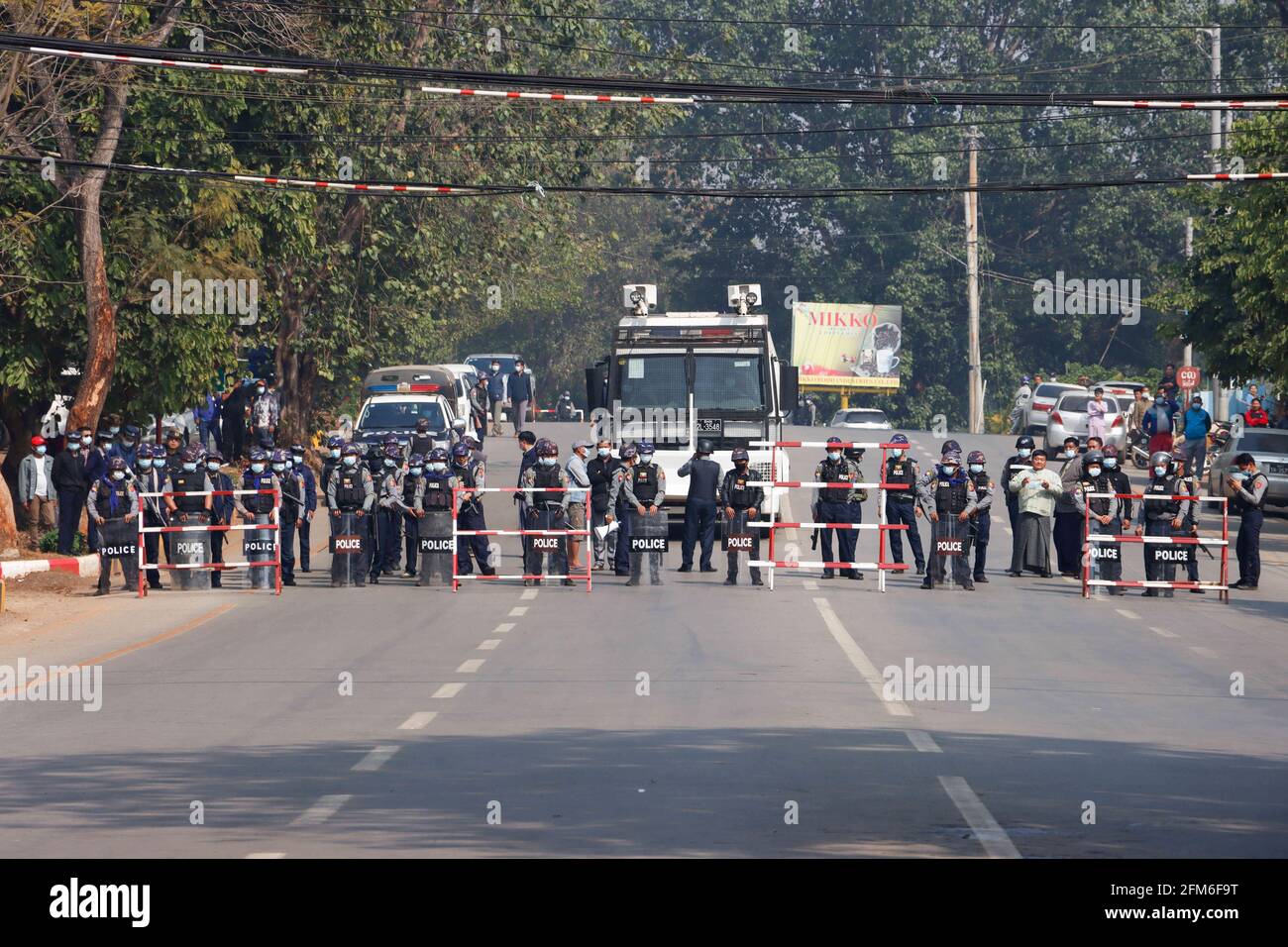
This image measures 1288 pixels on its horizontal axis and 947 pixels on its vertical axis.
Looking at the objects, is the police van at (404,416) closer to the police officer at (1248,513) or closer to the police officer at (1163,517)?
the police officer at (1163,517)

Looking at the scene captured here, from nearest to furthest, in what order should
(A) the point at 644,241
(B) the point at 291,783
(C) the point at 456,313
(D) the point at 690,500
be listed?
(B) the point at 291,783, (D) the point at 690,500, (C) the point at 456,313, (A) the point at 644,241

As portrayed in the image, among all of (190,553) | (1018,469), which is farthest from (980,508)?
(190,553)

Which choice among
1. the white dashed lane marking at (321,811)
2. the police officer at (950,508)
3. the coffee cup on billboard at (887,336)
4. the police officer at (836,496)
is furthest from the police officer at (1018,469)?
the coffee cup on billboard at (887,336)

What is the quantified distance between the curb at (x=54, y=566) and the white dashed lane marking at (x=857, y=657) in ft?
34.9

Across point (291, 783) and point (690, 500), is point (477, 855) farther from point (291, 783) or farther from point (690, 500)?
point (690, 500)

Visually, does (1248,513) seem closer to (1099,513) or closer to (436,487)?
(1099,513)

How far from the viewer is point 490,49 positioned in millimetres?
44031

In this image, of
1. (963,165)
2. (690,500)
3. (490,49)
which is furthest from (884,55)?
(690,500)

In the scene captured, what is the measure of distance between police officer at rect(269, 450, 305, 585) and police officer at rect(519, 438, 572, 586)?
3.03m

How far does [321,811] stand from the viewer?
11008mm

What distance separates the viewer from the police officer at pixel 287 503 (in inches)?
1022

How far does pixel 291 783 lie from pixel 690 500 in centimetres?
1559

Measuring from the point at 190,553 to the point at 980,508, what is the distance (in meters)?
10.4

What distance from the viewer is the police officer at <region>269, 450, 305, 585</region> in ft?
85.1
